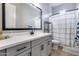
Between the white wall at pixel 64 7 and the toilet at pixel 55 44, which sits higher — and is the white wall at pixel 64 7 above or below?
above

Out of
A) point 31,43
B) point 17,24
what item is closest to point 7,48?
point 31,43

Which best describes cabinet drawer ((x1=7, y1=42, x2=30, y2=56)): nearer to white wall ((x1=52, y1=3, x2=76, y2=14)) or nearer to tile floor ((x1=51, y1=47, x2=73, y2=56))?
tile floor ((x1=51, y1=47, x2=73, y2=56))

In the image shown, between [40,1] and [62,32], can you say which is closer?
[40,1]

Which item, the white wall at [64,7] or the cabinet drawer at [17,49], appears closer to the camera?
the cabinet drawer at [17,49]

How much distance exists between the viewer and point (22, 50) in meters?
0.96

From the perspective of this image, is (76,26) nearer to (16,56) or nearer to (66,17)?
(66,17)

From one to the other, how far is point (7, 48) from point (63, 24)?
0.84m

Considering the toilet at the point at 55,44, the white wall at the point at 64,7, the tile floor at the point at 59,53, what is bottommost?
the tile floor at the point at 59,53

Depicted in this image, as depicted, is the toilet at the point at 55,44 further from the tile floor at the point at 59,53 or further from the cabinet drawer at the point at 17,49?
the cabinet drawer at the point at 17,49

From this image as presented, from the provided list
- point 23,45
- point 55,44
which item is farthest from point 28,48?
point 55,44

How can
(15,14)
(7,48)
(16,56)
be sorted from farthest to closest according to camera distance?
(15,14) → (16,56) → (7,48)

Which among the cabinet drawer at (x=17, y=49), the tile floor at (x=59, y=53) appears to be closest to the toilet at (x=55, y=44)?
the tile floor at (x=59, y=53)

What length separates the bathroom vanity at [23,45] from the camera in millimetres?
756

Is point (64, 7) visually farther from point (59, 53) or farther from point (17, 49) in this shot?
point (17, 49)
